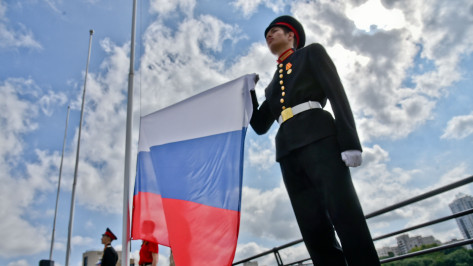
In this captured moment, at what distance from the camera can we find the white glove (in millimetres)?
1751

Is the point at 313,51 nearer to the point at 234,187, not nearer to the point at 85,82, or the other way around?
the point at 234,187

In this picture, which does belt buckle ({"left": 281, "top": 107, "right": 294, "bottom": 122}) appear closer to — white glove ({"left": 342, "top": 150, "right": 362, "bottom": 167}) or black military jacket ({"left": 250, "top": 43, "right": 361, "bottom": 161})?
black military jacket ({"left": 250, "top": 43, "right": 361, "bottom": 161})

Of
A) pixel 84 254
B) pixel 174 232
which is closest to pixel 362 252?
pixel 174 232

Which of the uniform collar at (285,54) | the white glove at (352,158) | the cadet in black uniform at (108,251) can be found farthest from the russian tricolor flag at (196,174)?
the cadet in black uniform at (108,251)

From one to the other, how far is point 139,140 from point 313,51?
2.25 metres

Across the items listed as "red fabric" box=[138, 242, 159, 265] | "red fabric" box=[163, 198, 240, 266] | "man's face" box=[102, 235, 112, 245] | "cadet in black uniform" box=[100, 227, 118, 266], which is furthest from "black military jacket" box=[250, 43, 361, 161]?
"man's face" box=[102, 235, 112, 245]

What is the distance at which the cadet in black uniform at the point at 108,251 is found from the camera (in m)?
6.99

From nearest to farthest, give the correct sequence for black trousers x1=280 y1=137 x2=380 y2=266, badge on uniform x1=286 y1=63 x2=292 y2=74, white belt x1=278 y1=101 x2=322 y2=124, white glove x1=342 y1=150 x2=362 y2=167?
1. black trousers x1=280 y1=137 x2=380 y2=266
2. white glove x1=342 y1=150 x2=362 y2=167
3. white belt x1=278 y1=101 x2=322 y2=124
4. badge on uniform x1=286 y1=63 x2=292 y2=74

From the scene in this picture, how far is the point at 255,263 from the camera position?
477 cm

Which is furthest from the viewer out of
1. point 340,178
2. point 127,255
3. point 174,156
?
point 127,255

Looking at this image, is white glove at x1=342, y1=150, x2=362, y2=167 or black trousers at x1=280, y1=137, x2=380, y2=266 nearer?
black trousers at x1=280, y1=137, x2=380, y2=266

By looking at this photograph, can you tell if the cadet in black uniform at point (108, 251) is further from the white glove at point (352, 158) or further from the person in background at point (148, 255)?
the white glove at point (352, 158)

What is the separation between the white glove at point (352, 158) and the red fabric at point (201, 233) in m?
0.95

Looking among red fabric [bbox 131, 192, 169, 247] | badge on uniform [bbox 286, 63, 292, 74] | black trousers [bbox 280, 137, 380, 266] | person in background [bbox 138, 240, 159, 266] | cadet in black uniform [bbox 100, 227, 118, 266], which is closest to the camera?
black trousers [bbox 280, 137, 380, 266]
